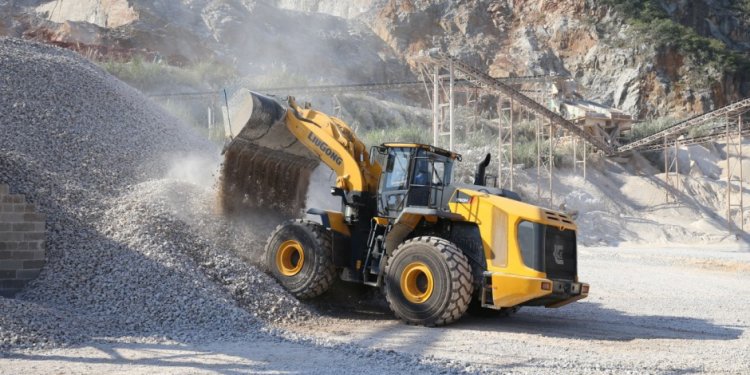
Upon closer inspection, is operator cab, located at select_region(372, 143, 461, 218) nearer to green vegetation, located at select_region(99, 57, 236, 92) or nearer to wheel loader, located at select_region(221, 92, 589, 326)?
wheel loader, located at select_region(221, 92, 589, 326)

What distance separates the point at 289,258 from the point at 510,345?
11.3ft

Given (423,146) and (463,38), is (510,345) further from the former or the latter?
(463,38)

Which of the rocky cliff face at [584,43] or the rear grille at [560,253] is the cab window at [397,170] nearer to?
the rear grille at [560,253]

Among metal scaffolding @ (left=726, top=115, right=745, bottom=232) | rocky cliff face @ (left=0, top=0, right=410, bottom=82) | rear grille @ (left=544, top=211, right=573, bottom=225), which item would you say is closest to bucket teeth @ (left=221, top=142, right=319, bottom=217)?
rear grille @ (left=544, top=211, right=573, bottom=225)

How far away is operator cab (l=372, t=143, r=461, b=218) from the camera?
9336mm

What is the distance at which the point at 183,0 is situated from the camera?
54.1 m

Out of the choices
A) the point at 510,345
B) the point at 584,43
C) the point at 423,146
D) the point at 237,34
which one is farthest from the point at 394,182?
the point at 584,43

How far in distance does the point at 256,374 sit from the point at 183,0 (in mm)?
52456

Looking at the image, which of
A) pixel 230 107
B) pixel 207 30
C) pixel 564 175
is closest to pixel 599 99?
pixel 564 175

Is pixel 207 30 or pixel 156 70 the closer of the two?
pixel 156 70

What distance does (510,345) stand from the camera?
7.85 m

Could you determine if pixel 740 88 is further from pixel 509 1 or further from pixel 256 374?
pixel 256 374

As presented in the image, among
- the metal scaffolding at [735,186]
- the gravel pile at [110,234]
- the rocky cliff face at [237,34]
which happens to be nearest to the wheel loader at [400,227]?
the gravel pile at [110,234]

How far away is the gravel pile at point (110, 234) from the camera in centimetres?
793
